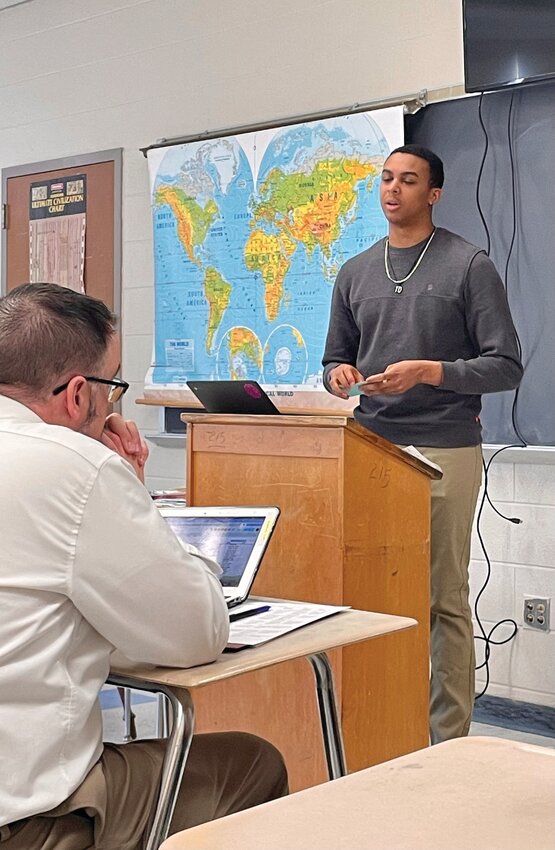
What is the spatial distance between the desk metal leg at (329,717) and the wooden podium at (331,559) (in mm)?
520

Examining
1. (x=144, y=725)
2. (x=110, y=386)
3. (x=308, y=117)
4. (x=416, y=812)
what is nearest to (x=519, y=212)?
(x=308, y=117)

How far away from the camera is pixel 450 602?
3021 millimetres

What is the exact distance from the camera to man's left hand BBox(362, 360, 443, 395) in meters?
2.86

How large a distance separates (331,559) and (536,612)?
1.56m

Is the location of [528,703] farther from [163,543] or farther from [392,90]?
[163,543]

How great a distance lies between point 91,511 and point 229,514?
64 centimetres

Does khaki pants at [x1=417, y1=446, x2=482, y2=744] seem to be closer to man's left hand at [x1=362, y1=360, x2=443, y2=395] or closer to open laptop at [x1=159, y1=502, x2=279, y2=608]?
man's left hand at [x1=362, y1=360, x2=443, y2=395]

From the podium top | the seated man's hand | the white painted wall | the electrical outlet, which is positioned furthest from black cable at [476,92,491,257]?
Answer: the seated man's hand

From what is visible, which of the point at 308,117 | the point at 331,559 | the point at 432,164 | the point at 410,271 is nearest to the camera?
the point at 331,559

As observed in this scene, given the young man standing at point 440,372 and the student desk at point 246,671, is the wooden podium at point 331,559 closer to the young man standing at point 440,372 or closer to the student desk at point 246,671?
the young man standing at point 440,372

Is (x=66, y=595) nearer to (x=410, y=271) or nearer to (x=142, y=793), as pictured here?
(x=142, y=793)

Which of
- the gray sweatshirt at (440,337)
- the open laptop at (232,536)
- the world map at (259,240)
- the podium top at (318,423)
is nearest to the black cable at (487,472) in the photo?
the world map at (259,240)

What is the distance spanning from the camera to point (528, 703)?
3.85m

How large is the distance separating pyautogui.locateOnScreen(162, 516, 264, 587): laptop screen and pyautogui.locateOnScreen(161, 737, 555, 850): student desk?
111 cm
